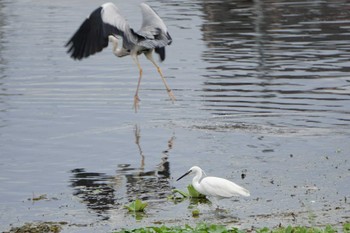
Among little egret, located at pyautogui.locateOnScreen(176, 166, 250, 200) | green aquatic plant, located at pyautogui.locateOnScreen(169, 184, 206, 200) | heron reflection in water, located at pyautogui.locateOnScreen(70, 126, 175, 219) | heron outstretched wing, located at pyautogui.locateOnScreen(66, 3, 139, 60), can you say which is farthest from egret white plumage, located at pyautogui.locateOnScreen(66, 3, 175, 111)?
little egret, located at pyautogui.locateOnScreen(176, 166, 250, 200)

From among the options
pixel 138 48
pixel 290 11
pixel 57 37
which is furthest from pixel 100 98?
pixel 290 11

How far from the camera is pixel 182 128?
15.0 m

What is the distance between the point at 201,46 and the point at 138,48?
24.0ft

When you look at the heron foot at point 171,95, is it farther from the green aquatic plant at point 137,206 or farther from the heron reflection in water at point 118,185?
the green aquatic plant at point 137,206

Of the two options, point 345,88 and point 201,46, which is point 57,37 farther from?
point 345,88

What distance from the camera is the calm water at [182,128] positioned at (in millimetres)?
10711

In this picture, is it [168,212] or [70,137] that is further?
[70,137]

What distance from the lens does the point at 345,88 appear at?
691 inches

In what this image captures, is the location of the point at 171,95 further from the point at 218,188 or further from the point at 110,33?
the point at 218,188

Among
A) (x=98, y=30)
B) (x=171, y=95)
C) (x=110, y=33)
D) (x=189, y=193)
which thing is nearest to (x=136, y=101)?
(x=171, y=95)

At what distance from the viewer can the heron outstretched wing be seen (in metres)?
15.5

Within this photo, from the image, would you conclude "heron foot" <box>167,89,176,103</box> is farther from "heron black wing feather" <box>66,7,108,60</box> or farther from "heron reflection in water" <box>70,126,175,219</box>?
"heron reflection in water" <box>70,126,175,219</box>

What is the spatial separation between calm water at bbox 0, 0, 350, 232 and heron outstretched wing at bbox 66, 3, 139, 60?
1.13 meters

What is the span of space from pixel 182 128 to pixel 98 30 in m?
2.12
